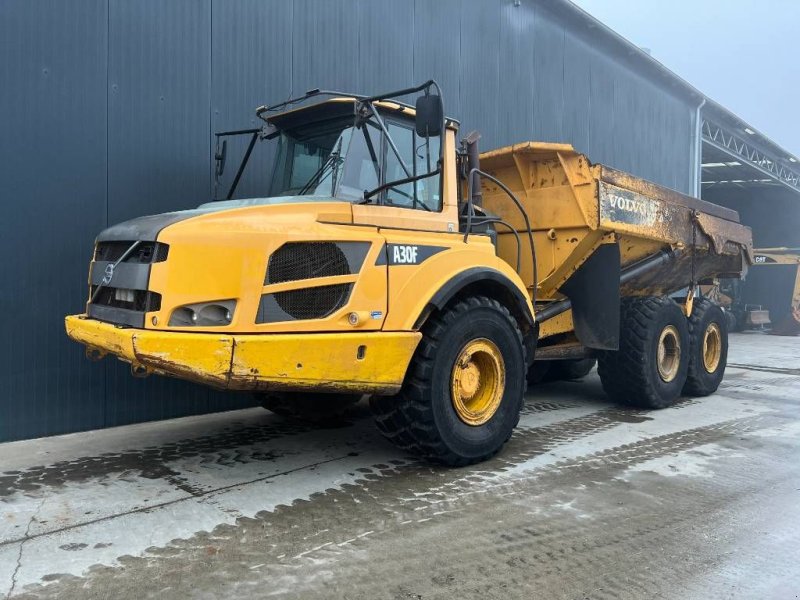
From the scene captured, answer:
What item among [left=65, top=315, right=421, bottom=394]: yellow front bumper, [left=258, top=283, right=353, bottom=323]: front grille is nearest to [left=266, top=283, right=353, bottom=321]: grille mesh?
[left=258, top=283, right=353, bottom=323]: front grille

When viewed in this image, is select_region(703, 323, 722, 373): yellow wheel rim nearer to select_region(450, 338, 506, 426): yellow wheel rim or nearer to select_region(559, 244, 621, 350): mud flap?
select_region(559, 244, 621, 350): mud flap

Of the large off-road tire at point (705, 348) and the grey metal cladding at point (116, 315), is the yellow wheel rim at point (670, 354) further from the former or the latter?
the grey metal cladding at point (116, 315)

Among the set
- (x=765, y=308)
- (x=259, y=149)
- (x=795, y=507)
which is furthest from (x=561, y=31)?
(x=765, y=308)

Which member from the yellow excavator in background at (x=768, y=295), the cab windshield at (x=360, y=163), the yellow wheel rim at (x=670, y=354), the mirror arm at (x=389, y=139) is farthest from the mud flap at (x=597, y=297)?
the yellow excavator in background at (x=768, y=295)

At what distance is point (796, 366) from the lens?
11.4 meters

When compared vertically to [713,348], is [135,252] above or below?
above

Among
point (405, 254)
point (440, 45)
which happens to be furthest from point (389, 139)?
point (440, 45)

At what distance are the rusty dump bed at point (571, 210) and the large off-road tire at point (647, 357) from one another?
1.39 feet

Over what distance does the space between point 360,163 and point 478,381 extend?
1.90 metres

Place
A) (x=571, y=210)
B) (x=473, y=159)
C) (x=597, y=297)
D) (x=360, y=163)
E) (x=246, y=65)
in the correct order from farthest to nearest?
(x=246, y=65), (x=597, y=297), (x=571, y=210), (x=473, y=159), (x=360, y=163)

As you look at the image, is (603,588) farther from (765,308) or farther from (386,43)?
(765,308)

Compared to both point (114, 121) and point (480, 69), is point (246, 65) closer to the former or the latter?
point (114, 121)

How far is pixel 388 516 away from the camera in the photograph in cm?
370

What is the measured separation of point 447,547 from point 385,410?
1313 millimetres
